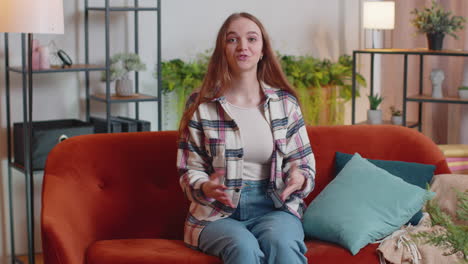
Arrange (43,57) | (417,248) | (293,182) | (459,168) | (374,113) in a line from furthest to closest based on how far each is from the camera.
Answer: (374,113) → (43,57) → (459,168) → (417,248) → (293,182)

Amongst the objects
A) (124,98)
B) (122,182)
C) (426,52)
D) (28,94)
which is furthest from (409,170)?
(426,52)

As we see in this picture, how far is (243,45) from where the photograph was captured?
272 centimetres

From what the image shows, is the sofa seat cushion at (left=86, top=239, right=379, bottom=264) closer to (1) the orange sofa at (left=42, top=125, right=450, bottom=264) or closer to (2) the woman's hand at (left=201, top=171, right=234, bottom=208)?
(1) the orange sofa at (left=42, top=125, right=450, bottom=264)

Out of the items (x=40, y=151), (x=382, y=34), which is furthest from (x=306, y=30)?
(x=40, y=151)

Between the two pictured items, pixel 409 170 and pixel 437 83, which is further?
pixel 437 83

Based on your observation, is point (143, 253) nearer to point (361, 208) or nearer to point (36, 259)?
point (361, 208)

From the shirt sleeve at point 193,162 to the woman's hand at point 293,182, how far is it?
0.29 meters

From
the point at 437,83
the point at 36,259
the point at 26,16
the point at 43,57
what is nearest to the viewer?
the point at 26,16

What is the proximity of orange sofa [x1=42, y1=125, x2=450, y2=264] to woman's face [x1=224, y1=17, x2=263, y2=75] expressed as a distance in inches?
18.2

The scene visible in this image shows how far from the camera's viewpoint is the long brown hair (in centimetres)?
273

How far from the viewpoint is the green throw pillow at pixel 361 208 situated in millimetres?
2723

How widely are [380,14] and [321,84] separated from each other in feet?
2.12

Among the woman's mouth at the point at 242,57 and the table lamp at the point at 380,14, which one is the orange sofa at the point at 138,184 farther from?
the table lamp at the point at 380,14

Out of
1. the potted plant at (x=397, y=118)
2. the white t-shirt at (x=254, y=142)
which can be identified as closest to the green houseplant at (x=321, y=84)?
the potted plant at (x=397, y=118)
